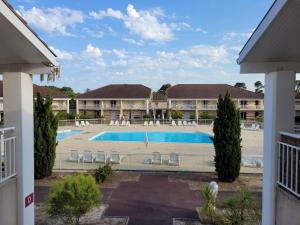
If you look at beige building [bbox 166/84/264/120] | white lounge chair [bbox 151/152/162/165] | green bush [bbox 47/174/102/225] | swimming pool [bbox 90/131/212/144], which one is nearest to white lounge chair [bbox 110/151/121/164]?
white lounge chair [bbox 151/152/162/165]

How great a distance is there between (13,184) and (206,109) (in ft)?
185

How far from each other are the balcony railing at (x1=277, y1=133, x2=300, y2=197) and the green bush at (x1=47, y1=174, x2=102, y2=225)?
4.82m

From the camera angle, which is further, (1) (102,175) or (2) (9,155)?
(1) (102,175)

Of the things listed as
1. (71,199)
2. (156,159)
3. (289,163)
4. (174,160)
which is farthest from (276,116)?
(156,159)

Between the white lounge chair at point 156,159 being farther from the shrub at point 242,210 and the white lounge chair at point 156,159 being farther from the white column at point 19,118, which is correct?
the white column at point 19,118

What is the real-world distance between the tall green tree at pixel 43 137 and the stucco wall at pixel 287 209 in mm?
10873

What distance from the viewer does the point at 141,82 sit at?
67.6 metres

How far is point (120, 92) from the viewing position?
6284 cm

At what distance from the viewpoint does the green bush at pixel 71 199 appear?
321 inches

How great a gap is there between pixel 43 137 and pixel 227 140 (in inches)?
325

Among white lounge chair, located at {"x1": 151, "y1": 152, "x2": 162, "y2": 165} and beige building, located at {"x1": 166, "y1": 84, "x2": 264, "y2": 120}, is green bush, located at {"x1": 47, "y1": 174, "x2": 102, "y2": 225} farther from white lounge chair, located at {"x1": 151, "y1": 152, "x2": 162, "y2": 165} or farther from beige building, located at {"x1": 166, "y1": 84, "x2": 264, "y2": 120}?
beige building, located at {"x1": 166, "y1": 84, "x2": 264, "y2": 120}

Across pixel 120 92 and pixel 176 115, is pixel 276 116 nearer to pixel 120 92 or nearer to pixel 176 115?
pixel 176 115

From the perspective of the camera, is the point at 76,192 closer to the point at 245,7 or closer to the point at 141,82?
the point at 245,7

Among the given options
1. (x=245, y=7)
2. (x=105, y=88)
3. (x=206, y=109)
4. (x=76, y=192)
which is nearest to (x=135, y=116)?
(x=105, y=88)
